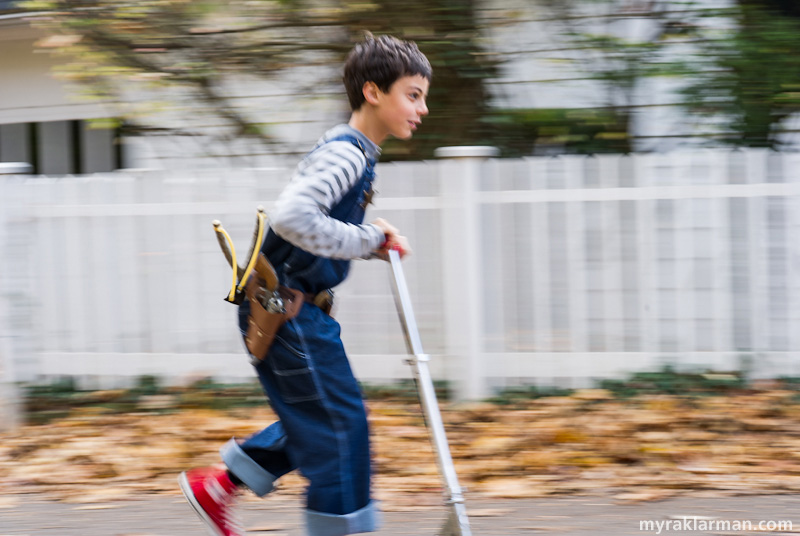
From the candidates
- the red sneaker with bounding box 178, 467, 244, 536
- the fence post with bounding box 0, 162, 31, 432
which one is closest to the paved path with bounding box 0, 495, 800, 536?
the red sneaker with bounding box 178, 467, 244, 536

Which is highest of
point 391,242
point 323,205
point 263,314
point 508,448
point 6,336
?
point 323,205

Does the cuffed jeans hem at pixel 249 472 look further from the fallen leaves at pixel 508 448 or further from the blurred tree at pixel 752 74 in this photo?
the blurred tree at pixel 752 74

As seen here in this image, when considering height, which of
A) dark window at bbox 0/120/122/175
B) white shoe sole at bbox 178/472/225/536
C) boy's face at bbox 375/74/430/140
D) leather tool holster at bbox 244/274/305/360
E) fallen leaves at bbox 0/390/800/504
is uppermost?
boy's face at bbox 375/74/430/140

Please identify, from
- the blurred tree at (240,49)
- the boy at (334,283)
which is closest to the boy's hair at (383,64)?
the boy at (334,283)

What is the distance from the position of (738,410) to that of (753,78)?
2048mm

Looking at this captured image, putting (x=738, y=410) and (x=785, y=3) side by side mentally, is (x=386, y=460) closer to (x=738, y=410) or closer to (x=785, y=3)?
(x=738, y=410)

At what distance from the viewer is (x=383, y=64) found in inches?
107

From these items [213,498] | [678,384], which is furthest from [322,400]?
[678,384]

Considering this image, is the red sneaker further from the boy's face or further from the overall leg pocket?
the boy's face

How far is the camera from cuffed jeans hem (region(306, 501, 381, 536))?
267 centimetres

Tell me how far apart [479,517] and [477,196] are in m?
2.23

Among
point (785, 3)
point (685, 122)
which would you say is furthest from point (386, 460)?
point (785, 3)

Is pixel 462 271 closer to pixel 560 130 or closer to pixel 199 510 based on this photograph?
pixel 560 130

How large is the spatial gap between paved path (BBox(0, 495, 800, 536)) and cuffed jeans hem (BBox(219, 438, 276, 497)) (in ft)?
1.63
